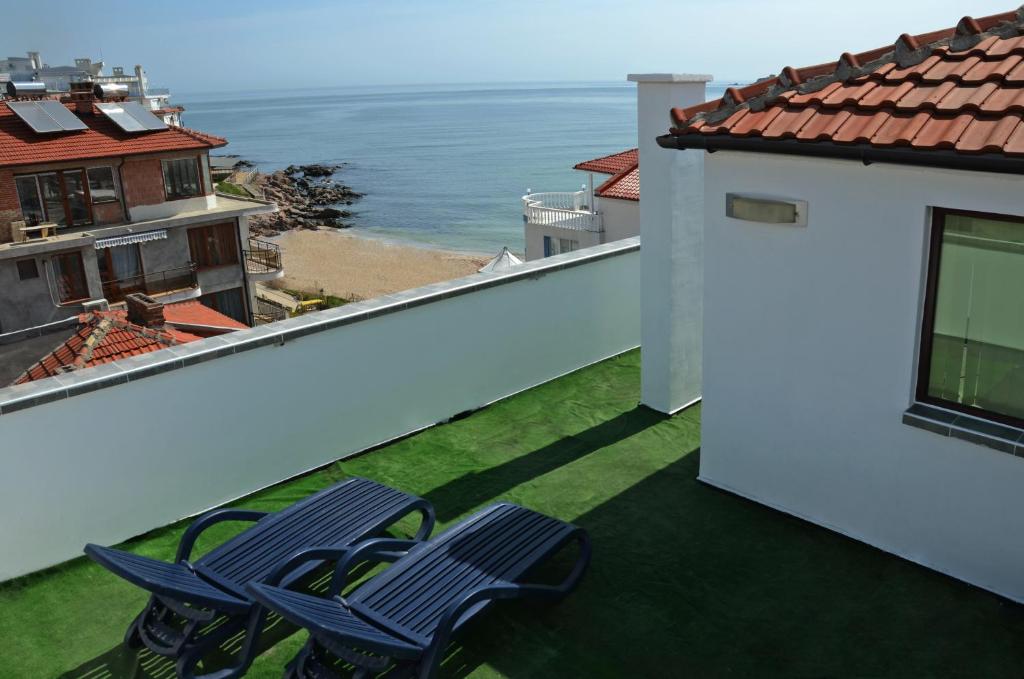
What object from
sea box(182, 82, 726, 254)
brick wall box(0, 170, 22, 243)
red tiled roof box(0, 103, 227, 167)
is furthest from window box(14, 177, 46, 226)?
sea box(182, 82, 726, 254)

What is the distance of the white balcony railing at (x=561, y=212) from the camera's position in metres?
28.1

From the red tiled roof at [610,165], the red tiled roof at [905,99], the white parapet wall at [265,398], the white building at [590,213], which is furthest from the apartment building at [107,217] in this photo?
the red tiled roof at [905,99]

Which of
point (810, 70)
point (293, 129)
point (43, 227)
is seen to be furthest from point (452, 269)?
point (293, 129)

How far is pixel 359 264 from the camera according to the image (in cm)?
6069

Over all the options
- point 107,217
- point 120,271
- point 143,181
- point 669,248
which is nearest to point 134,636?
point 669,248

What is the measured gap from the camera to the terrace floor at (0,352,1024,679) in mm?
5441

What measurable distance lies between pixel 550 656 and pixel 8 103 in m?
38.6

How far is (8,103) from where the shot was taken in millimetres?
34938

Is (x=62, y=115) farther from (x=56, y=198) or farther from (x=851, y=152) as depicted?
(x=851, y=152)

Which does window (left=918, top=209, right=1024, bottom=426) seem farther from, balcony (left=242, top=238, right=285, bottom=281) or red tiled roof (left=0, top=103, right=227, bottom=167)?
balcony (left=242, top=238, right=285, bottom=281)

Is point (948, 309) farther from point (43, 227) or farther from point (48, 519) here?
point (43, 227)

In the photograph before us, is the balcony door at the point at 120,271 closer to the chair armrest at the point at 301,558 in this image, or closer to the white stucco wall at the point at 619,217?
the white stucco wall at the point at 619,217

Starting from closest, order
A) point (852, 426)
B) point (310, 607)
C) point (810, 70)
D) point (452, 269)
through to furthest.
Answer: point (310, 607) → point (852, 426) → point (810, 70) → point (452, 269)

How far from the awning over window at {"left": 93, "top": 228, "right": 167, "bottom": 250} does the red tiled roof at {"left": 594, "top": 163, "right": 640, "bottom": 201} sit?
21.2 m
